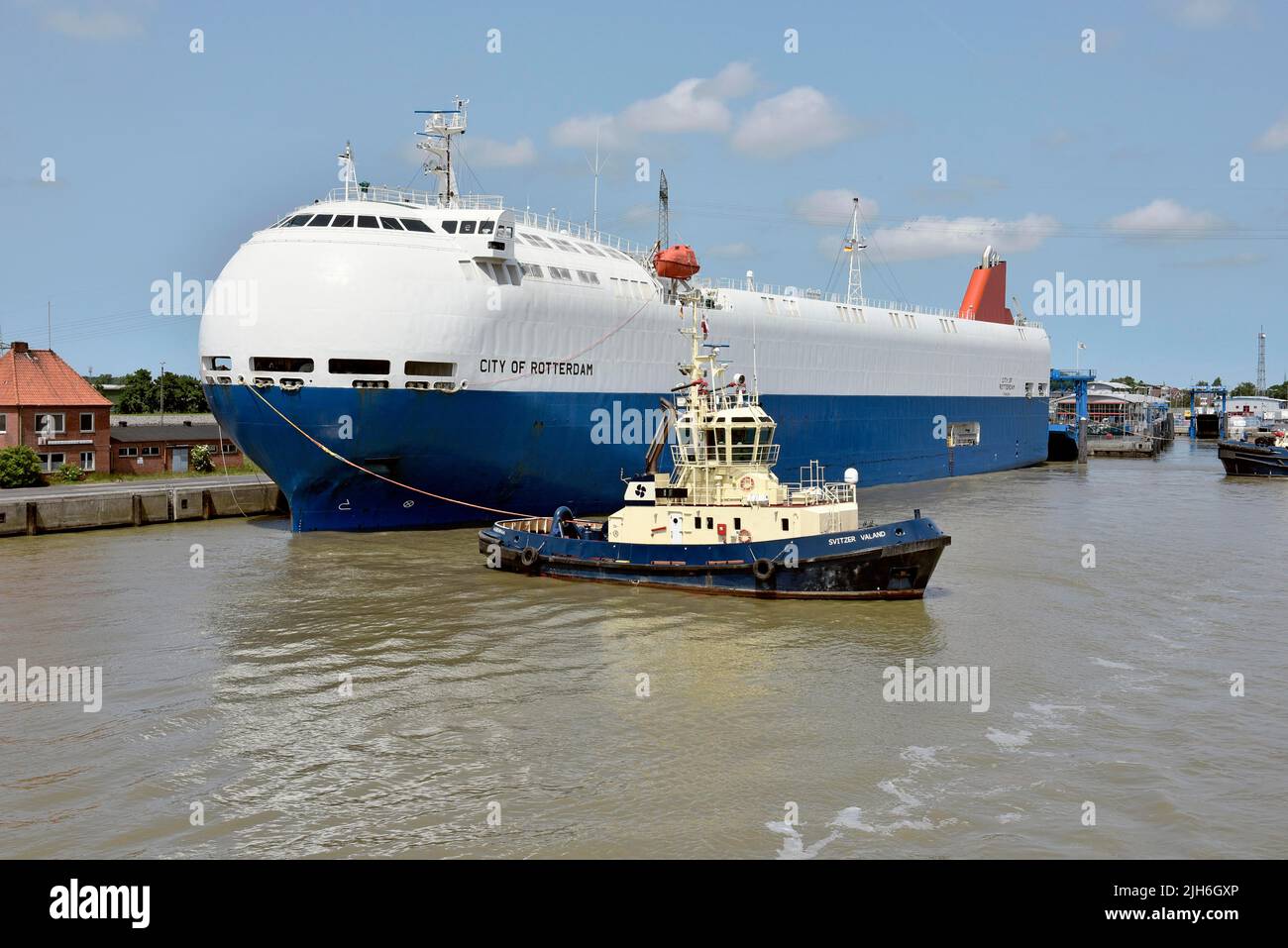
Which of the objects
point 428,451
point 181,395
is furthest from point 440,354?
point 181,395

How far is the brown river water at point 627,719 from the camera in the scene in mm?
12320

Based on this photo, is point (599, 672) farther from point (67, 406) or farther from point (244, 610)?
point (67, 406)

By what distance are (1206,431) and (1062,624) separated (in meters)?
150

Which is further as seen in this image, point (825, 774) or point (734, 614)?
point (734, 614)

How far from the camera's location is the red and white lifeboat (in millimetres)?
45625

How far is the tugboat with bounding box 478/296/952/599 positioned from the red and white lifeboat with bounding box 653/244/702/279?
1701 centimetres

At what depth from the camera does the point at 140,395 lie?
9306 cm

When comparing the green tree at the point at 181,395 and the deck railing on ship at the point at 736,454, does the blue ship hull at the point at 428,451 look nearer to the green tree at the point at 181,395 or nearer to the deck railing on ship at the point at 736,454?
the deck railing on ship at the point at 736,454

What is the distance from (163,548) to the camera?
33938mm

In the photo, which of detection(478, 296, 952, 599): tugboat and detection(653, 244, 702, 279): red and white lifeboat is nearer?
detection(478, 296, 952, 599): tugboat
